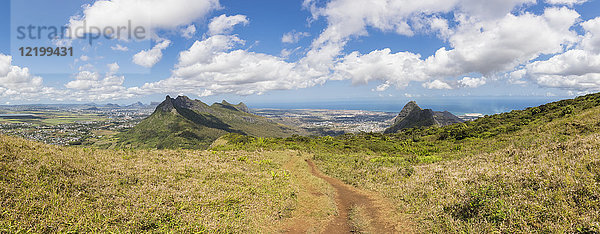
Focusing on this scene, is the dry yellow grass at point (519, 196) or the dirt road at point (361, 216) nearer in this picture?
the dry yellow grass at point (519, 196)

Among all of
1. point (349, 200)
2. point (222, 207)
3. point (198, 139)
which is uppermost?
point (222, 207)

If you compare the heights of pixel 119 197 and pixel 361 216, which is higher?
pixel 119 197

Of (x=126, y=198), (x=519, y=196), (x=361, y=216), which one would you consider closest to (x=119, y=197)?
(x=126, y=198)

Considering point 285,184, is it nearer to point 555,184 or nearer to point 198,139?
point 555,184

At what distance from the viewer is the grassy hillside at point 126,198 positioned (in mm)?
Answer: 7879

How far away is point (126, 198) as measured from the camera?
1016 centimetres

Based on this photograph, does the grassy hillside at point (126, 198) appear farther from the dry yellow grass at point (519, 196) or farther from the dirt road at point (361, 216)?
the dry yellow grass at point (519, 196)

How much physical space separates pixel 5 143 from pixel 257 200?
12.2 metres

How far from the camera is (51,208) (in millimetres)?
8055

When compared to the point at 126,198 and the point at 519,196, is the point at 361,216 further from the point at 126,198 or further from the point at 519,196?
the point at 126,198

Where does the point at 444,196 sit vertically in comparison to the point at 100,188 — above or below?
below

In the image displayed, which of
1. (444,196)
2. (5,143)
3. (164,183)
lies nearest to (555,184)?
(444,196)

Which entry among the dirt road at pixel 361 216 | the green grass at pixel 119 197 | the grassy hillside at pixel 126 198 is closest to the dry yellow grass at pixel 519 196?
the dirt road at pixel 361 216

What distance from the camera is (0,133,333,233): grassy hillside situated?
7.88 meters
